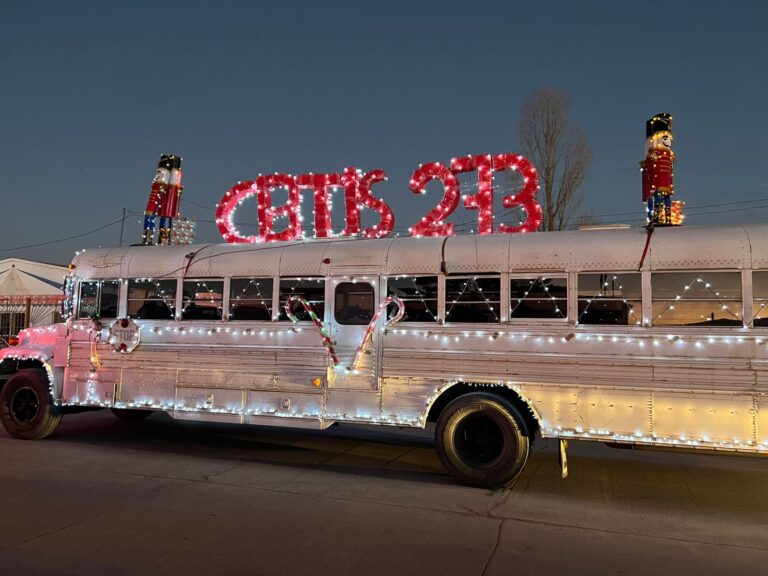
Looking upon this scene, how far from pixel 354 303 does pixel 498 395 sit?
2106 millimetres

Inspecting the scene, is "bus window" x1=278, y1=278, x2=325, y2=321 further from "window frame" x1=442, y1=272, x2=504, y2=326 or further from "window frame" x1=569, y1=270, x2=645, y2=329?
"window frame" x1=569, y1=270, x2=645, y2=329

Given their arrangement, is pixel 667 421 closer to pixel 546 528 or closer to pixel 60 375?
pixel 546 528

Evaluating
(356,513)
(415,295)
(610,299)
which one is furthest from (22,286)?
(610,299)

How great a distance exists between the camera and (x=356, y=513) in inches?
222

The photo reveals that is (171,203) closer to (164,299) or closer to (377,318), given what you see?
(164,299)

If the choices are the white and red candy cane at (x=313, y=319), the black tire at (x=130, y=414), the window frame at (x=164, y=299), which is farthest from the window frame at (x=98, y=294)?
the white and red candy cane at (x=313, y=319)

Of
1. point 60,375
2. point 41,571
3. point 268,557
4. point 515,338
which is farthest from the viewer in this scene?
point 60,375

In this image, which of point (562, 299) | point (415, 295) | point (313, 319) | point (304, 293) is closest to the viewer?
point (562, 299)

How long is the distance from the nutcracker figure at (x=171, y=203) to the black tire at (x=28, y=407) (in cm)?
305

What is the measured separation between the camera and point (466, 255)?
6.88 meters

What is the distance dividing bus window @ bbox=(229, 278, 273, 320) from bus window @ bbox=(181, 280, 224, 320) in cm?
20

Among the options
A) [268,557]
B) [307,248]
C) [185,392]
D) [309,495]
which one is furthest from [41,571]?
[307,248]

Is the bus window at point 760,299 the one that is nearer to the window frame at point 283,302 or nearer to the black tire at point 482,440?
the black tire at point 482,440

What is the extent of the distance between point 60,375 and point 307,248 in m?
4.40
